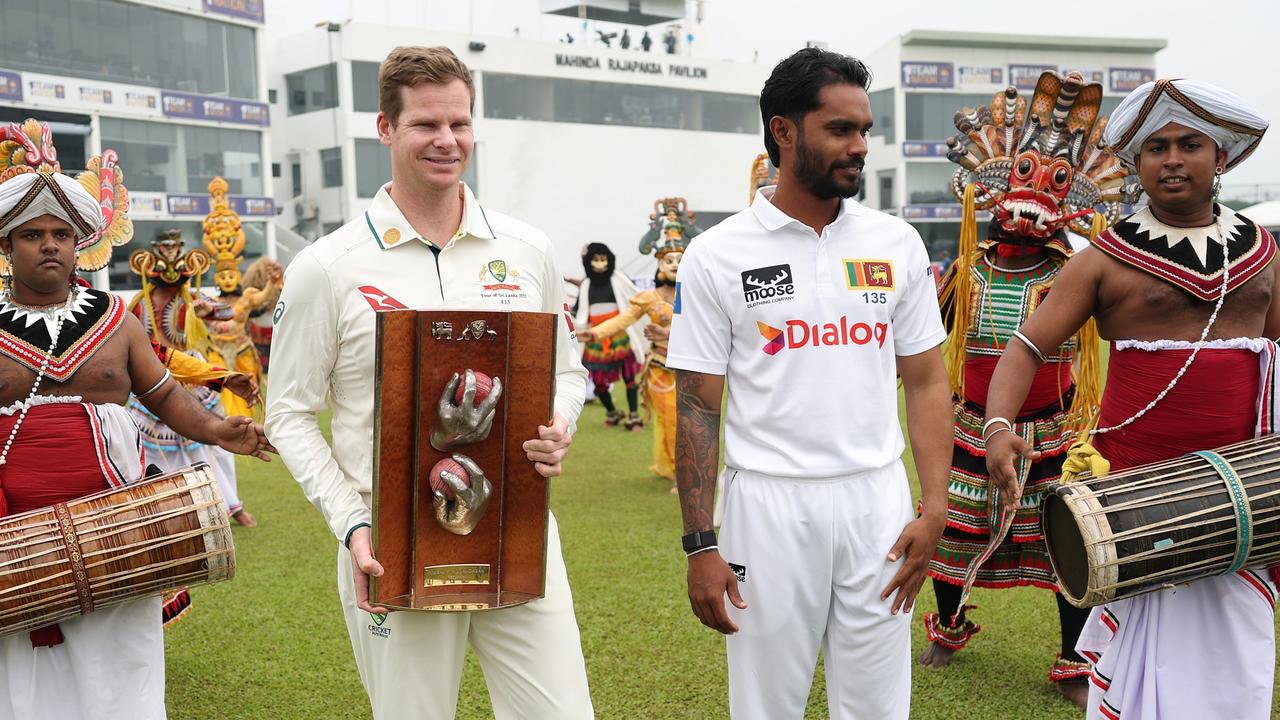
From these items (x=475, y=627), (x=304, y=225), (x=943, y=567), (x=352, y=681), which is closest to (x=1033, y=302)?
(x=943, y=567)

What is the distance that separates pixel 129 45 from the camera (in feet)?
97.9

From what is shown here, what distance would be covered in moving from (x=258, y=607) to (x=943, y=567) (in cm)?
367

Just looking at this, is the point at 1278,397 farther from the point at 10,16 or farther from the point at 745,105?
the point at 745,105

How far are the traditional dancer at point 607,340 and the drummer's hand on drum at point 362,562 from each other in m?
9.73

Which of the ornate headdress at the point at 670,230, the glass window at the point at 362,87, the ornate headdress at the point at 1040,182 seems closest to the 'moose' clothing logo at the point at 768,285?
the ornate headdress at the point at 1040,182

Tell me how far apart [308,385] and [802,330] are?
1.24 metres

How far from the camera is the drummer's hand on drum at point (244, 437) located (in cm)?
351

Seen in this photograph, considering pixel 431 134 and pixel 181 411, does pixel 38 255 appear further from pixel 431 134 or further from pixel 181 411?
pixel 431 134

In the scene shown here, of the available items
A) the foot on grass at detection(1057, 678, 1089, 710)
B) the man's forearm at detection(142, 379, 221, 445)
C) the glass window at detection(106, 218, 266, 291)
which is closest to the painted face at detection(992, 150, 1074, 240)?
the foot on grass at detection(1057, 678, 1089, 710)

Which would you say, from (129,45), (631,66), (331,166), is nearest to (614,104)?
(631,66)

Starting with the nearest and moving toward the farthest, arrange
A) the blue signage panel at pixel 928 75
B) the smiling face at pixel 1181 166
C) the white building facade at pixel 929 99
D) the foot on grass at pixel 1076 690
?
the smiling face at pixel 1181 166, the foot on grass at pixel 1076 690, the white building facade at pixel 929 99, the blue signage panel at pixel 928 75

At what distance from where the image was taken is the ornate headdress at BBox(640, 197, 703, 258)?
10.1 metres

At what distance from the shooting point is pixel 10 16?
89.5 feet

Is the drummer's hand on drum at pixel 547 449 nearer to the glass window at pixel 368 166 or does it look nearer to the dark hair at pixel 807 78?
the dark hair at pixel 807 78
